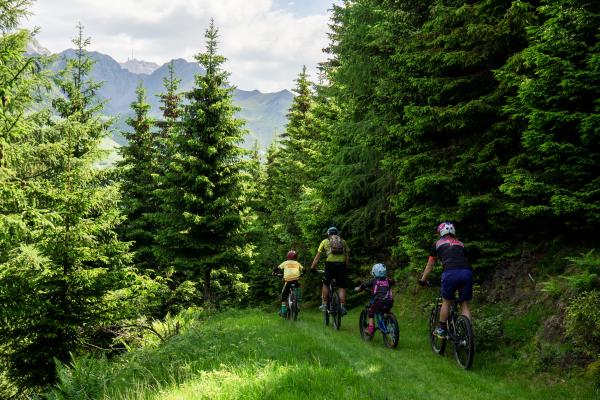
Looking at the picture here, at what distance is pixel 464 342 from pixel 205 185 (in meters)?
16.2

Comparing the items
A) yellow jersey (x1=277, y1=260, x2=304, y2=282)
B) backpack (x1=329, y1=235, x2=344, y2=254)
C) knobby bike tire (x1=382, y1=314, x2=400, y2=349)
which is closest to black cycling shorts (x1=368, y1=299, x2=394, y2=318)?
knobby bike tire (x1=382, y1=314, x2=400, y2=349)

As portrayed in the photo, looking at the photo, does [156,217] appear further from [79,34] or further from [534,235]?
[534,235]

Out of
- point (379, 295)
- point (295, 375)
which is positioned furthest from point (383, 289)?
point (295, 375)

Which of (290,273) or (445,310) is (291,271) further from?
(445,310)

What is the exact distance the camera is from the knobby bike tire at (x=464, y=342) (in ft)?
23.6

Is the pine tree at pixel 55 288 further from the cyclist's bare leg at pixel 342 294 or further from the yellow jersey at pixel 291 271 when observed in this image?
the cyclist's bare leg at pixel 342 294

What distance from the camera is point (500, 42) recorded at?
30.6 feet

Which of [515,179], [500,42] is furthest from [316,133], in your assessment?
[515,179]

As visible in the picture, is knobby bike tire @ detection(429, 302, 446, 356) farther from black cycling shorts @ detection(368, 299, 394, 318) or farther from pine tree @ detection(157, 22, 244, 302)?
pine tree @ detection(157, 22, 244, 302)

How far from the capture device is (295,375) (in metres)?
5.07

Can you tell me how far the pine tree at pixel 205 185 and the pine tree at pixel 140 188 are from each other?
14.5ft

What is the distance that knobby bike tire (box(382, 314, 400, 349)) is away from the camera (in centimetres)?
897

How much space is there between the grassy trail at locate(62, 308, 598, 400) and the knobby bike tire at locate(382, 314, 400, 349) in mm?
230

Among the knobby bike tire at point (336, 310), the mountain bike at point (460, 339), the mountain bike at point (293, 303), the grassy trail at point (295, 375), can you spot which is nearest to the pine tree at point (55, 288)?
the grassy trail at point (295, 375)
